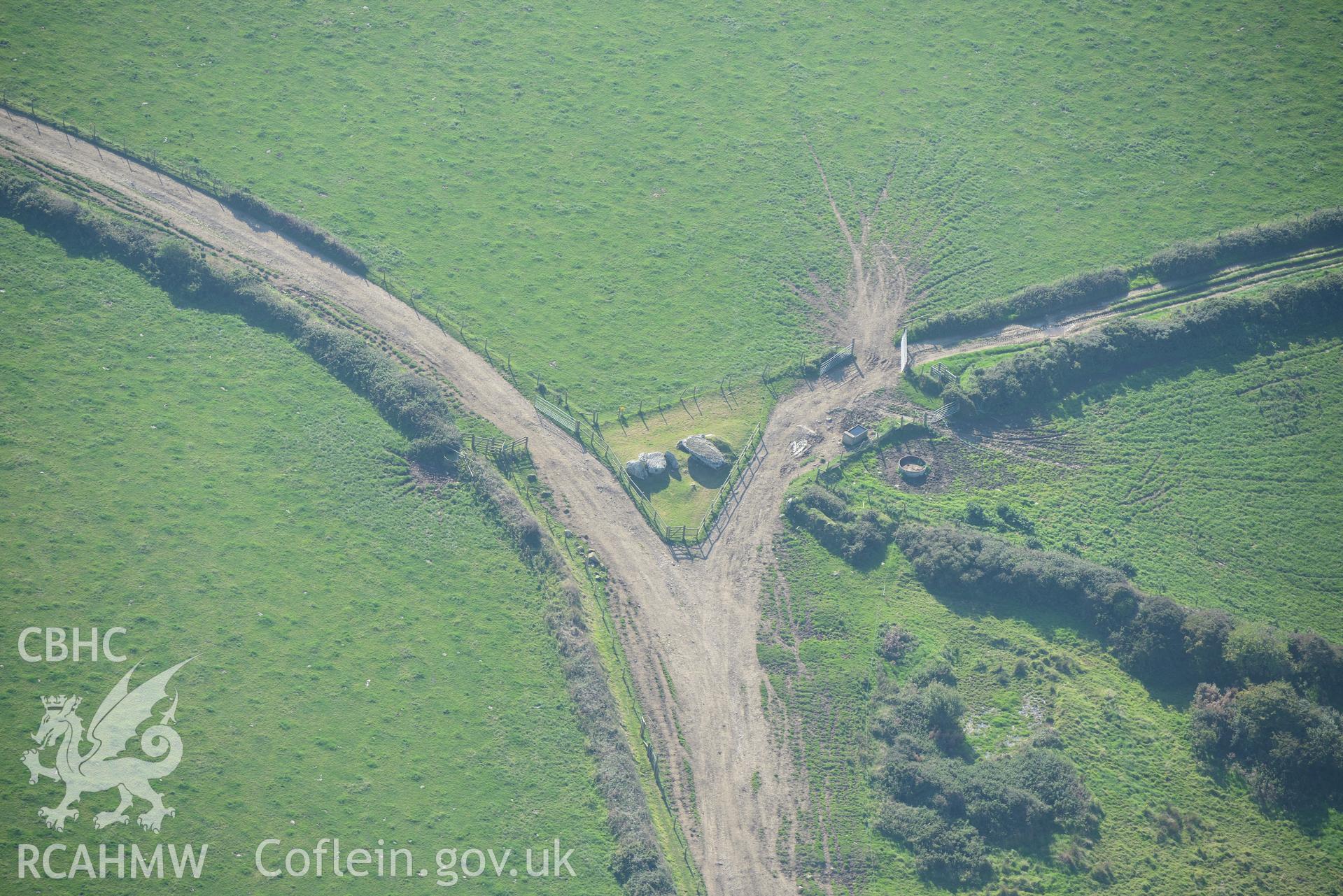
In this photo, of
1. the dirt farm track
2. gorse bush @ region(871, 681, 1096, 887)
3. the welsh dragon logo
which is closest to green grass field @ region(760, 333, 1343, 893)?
gorse bush @ region(871, 681, 1096, 887)

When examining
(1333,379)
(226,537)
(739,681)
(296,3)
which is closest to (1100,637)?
(739,681)

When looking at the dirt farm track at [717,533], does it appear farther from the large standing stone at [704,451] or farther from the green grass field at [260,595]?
the green grass field at [260,595]

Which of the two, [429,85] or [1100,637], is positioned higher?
[429,85]

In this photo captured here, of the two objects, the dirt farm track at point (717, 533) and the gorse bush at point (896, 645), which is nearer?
the dirt farm track at point (717, 533)

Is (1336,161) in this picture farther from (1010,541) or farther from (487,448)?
(487,448)

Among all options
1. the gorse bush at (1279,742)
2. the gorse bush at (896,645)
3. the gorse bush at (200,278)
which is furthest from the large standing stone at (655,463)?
the gorse bush at (1279,742)
